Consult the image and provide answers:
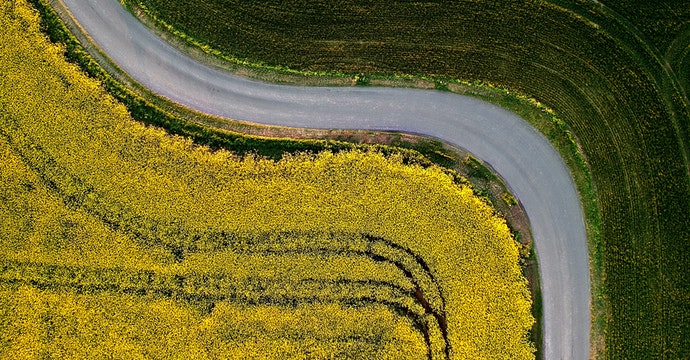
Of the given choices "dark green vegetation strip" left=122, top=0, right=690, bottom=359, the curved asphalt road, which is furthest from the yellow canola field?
"dark green vegetation strip" left=122, top=0, right=690, bottom=359

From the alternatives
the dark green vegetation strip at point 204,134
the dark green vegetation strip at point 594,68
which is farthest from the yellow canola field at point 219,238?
the dark green vegetation strip at point 594,68

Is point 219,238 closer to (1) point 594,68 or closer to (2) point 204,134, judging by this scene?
(2) point 204,134

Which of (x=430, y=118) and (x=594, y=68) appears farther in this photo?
(x=430, y=118)

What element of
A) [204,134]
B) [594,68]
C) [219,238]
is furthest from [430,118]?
[219,238]

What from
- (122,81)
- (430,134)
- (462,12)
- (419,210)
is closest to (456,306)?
(419,210)

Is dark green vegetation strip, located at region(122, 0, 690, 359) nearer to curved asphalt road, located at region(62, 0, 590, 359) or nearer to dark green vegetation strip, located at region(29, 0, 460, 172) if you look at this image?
curved asphalt road, located at region(62, 0, 590, 359)

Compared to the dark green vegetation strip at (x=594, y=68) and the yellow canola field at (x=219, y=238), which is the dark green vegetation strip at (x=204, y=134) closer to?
the yellow canola field at (x=219, y=238)
